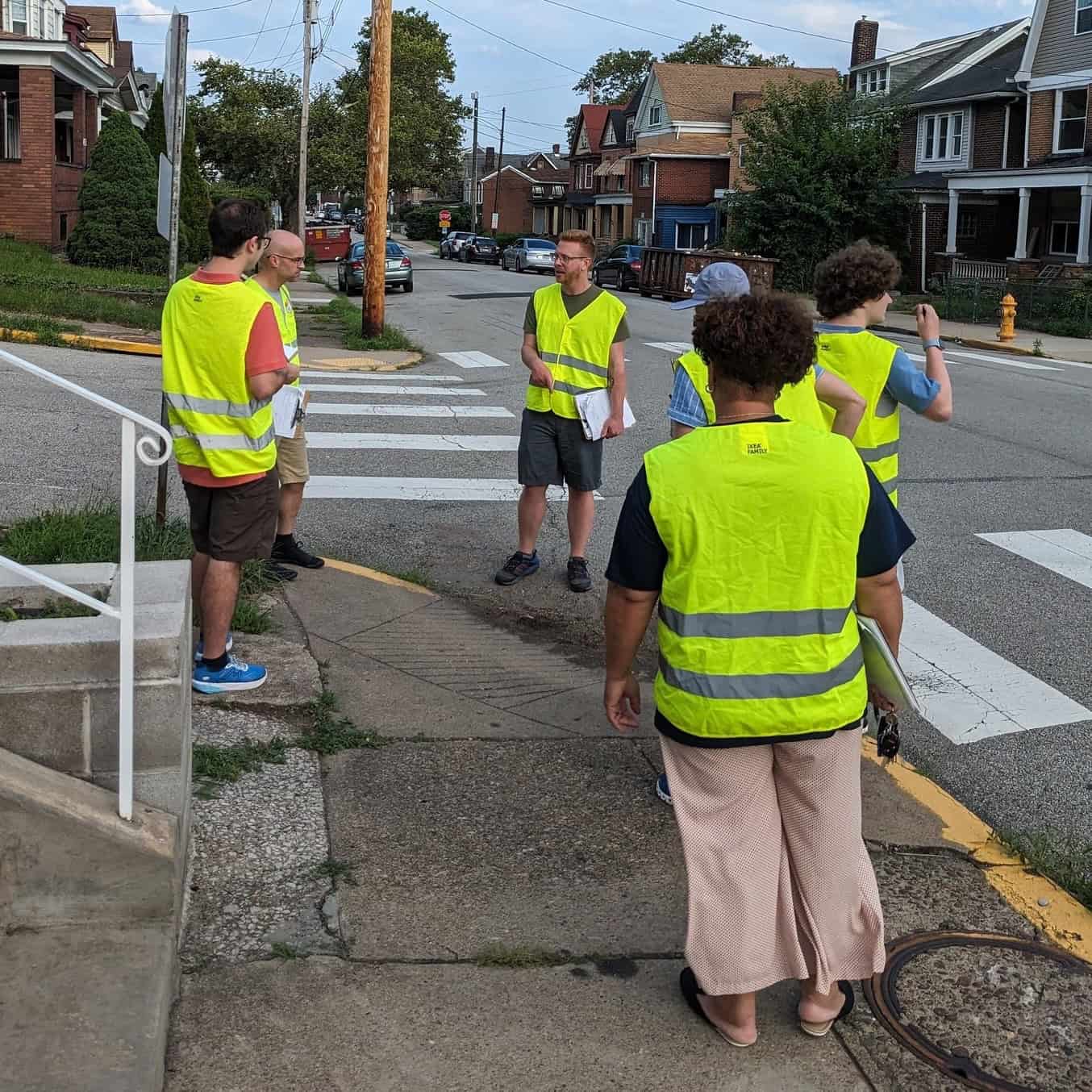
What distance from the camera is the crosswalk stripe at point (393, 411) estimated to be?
13.4m

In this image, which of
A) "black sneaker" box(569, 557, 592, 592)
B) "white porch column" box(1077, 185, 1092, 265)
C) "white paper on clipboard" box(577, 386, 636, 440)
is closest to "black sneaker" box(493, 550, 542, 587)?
"black sneaker" box(569, 557, 592, 592)

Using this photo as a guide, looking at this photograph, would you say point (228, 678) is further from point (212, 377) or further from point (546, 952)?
point (546, 952)

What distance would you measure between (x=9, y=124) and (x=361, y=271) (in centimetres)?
921

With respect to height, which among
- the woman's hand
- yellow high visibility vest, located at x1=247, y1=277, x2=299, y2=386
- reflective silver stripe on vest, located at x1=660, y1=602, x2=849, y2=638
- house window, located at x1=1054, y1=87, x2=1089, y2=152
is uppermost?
house window, located at x1=1054, y1=87, x2=1089, y2=152

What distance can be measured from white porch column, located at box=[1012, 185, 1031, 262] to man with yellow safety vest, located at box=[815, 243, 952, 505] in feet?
111

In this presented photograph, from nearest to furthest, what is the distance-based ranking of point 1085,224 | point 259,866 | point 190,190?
point 259,866 < point 190,190 < point 1085,224

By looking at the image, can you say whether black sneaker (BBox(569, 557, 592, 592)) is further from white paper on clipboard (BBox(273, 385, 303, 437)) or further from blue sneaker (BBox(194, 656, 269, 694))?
blue sneaker (BBox(194, 656, 269, 694))

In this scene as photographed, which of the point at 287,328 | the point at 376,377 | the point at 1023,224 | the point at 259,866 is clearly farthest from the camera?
the point at 1023,224

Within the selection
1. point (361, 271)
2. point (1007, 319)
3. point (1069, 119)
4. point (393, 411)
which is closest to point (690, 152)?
point (1069, 119)

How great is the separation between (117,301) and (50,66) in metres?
15.7

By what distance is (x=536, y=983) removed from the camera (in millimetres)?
3609

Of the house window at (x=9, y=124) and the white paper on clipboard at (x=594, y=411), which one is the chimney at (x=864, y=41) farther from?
the white paper on clipboard at (x=594, y=411)

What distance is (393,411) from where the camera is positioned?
45.2 feet

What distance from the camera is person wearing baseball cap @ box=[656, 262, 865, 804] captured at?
4.72 m
